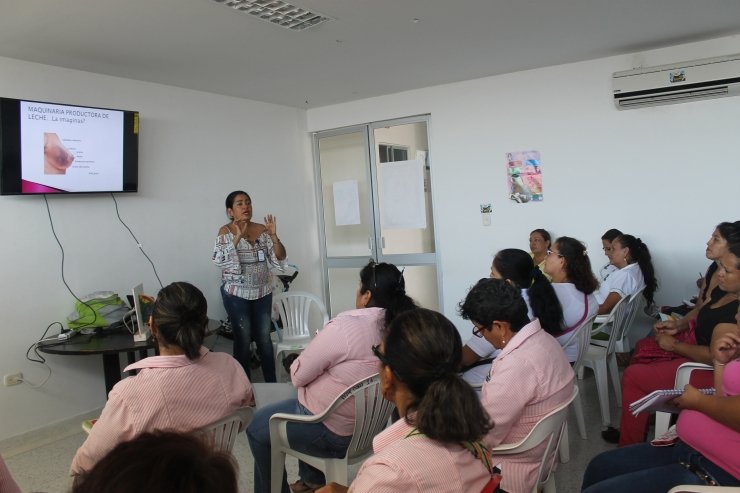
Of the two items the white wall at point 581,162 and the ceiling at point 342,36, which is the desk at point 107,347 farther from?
the white wall at point 581,162

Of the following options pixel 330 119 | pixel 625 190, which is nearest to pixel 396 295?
pixel 625 190

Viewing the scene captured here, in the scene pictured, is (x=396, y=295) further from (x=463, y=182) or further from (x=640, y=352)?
(x=463, y=182)

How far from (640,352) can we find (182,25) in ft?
10.2

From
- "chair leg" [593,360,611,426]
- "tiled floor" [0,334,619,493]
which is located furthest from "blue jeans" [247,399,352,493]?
"chair leg" [593,360,611,426]

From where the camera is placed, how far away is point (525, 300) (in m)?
2.60

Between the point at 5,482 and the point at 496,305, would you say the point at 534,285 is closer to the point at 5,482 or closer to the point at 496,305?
the point at 496,305

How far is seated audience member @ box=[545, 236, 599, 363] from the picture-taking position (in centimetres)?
279

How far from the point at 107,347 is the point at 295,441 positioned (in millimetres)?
1627

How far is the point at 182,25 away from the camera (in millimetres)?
3086

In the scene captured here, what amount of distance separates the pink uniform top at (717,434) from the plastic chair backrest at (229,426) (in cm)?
143

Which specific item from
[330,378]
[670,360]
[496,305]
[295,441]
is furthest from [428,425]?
[670,360]

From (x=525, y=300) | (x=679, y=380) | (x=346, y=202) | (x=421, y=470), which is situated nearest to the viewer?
(x=421, y=470)

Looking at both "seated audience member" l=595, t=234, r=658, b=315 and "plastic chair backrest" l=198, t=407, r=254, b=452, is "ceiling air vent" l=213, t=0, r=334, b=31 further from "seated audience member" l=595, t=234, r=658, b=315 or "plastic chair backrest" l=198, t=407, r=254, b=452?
"seated audience member" l=595, t=234, r=658, b=315

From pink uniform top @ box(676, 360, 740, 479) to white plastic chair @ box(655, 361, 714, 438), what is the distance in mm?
693
